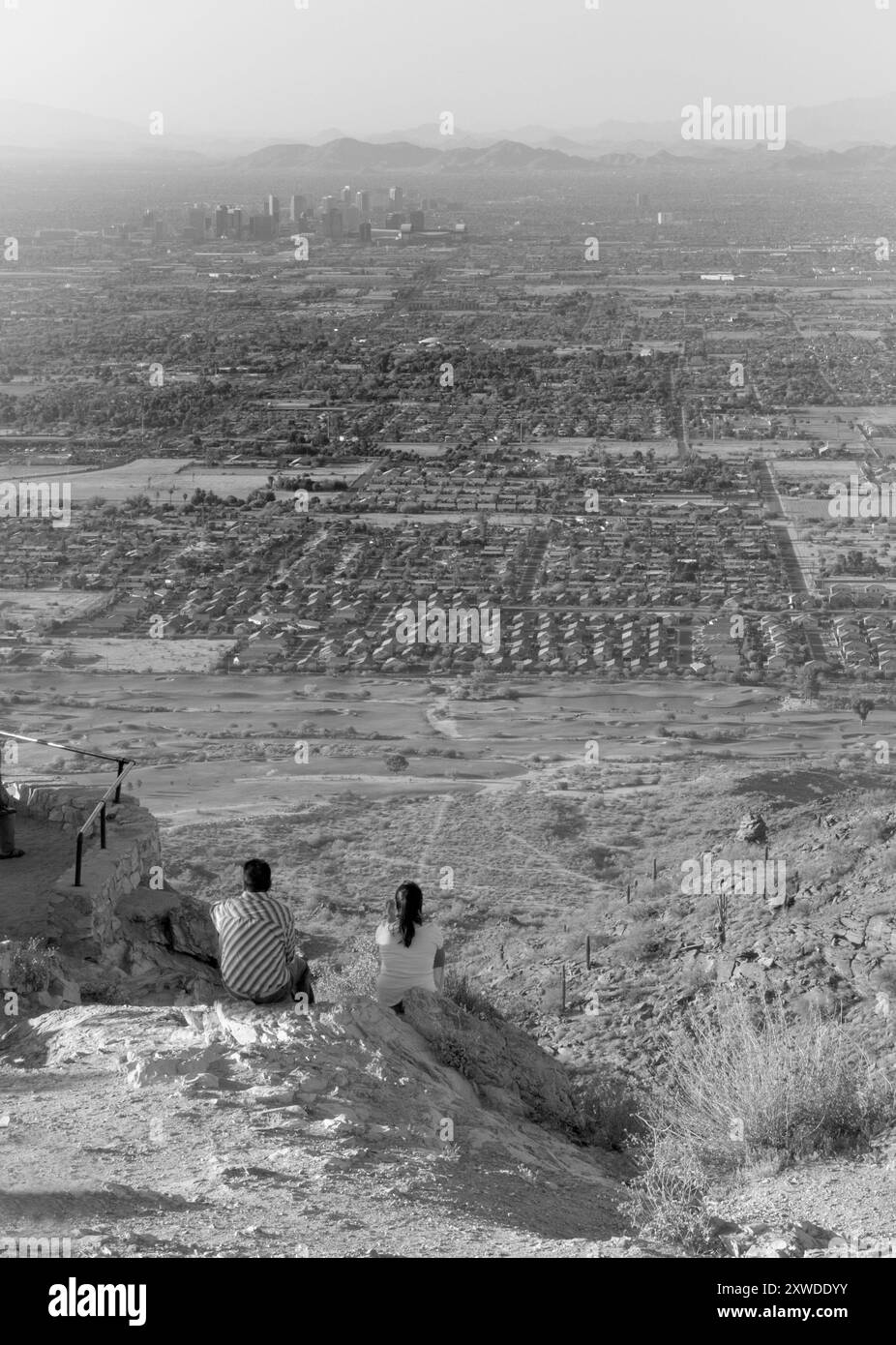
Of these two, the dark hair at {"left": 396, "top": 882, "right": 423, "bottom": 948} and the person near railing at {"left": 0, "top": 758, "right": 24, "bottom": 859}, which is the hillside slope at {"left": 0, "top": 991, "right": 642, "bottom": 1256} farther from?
the person near railing at {"left": 0, "top": 758, "right": 24, "bottom": 859}

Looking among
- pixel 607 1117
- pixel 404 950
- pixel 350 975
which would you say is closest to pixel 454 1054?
pixel 404 950

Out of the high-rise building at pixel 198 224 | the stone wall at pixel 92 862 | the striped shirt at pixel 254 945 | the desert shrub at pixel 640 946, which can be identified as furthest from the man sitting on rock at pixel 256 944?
the high-rise building at pixel 198 224

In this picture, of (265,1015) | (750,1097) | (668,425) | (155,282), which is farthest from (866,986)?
(155,282)

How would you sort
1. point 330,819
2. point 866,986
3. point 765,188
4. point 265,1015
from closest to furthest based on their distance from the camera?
1. point 265,1015
2. point 866,986
3. point 330,819
4. point 765,188

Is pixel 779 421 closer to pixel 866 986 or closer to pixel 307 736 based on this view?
pixel 307 736

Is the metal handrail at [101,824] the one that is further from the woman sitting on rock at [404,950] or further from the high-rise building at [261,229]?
the high-rise building at [261,229]

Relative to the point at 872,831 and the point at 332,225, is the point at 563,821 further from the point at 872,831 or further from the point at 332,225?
the point at 332,225
